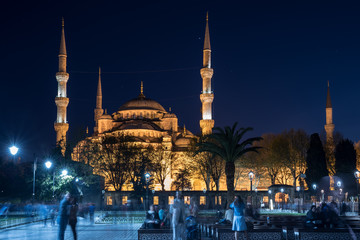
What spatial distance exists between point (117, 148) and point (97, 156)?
259 cm

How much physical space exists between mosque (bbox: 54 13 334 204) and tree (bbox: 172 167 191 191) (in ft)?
4.04

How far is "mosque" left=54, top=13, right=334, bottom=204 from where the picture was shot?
70875 millimetres

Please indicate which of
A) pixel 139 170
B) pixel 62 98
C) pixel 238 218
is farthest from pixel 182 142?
pixel 238 218

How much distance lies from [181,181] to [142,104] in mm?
29357

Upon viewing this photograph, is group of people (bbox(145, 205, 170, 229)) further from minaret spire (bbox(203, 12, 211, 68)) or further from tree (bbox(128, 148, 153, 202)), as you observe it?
minaret spire (bbox(203, 12, 211, 68))

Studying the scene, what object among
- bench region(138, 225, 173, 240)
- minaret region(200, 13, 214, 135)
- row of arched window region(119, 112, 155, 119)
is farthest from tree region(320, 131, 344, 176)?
bench region(138, 225, 173, 240)

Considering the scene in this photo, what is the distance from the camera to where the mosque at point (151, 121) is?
70875 millimetres

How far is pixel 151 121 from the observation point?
8950 cm

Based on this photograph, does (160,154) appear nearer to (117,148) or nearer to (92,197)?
(117,148)


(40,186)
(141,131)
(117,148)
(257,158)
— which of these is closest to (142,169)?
(117,148)

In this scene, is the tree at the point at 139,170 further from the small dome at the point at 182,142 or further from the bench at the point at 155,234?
the bench at the point at 155,234

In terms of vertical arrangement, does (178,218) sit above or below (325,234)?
above

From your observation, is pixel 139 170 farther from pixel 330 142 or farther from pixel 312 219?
pixel 312 219

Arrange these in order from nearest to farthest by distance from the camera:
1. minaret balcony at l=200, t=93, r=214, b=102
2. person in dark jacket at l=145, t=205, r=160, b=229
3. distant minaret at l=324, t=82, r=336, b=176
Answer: person in dark jacket at l=145, t=205, r=160, b=229 < distant minaret at l=324, t=82, r=336, b=176 < minaret balcony at l=200, t=93, r=214, b=102
